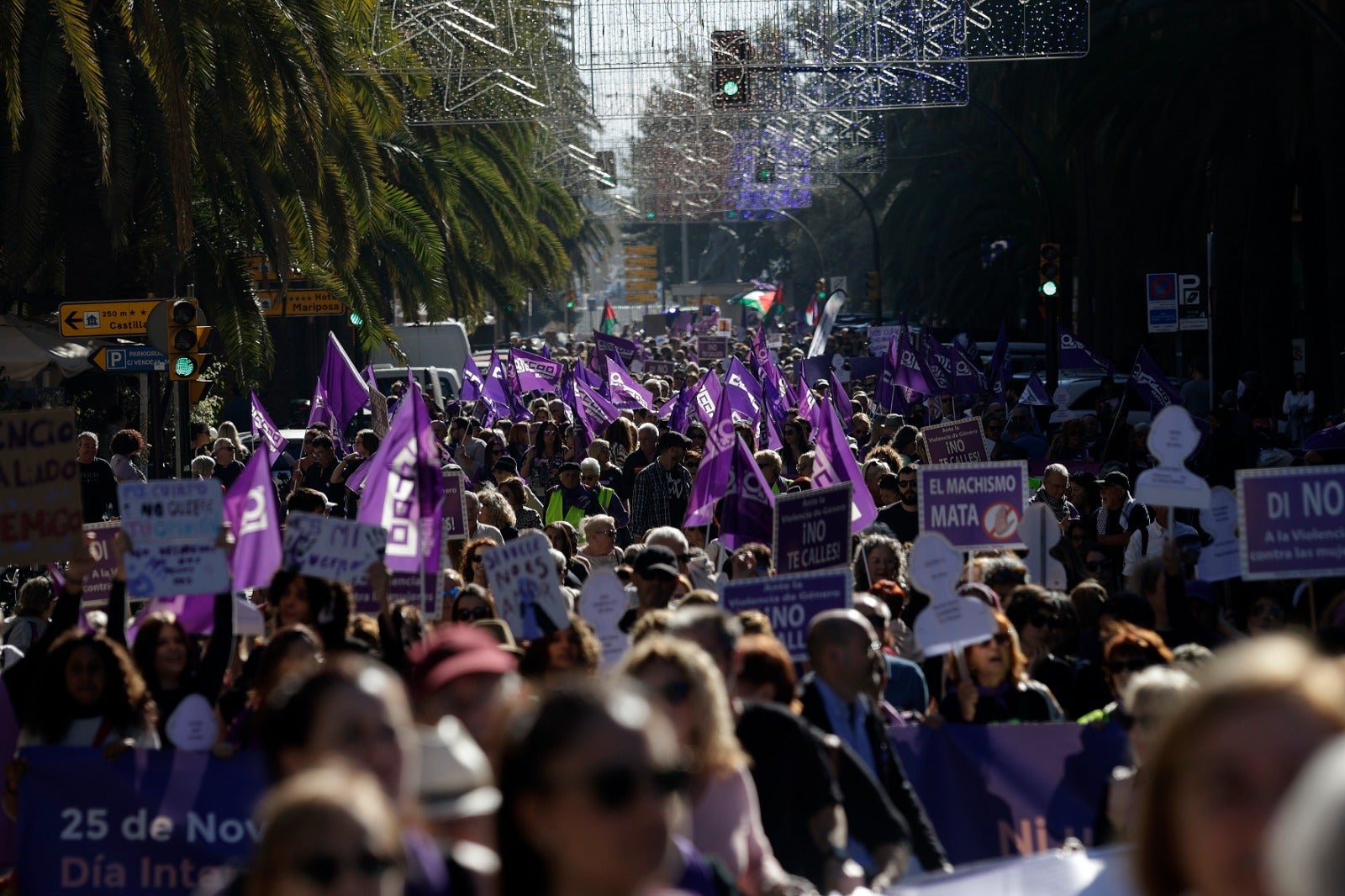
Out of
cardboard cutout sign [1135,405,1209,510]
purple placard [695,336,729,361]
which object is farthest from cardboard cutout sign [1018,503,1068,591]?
purple placard [695,336,729,361]

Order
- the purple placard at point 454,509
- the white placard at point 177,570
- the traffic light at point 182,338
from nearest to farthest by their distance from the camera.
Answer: the white placard at point 177,570 → the purple placard at point 454,509 → the traffic light at point 182,338

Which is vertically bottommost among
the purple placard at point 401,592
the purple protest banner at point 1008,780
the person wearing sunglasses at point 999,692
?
the purple protest banner at point 1008,780

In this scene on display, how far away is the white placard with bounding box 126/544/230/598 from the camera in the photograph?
25.4ft

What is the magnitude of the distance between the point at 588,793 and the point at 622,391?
23.0 metres

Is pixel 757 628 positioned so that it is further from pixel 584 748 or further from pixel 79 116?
pixel 79 116

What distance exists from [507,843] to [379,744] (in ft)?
1.22

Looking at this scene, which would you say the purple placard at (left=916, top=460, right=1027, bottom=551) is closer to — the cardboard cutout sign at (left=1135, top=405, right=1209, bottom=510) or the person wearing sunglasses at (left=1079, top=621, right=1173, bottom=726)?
the cardboard cutout sign at (left=1135, top=405, right=1209, bottom=510)

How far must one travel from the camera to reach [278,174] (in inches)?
771

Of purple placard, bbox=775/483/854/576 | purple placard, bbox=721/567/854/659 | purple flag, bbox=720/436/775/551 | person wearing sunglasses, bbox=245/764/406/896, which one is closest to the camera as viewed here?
person wearing sunglasses, bbox=245/764/406/896

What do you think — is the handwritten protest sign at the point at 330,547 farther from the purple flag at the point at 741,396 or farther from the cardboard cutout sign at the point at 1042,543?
the purple flag at the point at 741,396

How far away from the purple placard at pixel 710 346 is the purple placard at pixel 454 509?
3783 cm

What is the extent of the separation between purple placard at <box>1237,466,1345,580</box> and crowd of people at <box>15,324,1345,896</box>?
0.29m

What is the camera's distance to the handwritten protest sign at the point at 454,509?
11938 mm

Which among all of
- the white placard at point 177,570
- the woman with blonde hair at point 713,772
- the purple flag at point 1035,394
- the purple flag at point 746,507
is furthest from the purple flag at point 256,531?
the purple flag at point 1035,394
